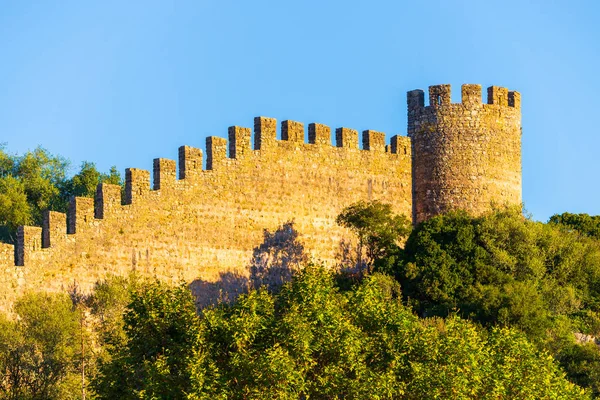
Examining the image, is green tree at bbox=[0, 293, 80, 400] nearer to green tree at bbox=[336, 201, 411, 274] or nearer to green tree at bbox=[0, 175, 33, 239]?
green tree at bbox=[0, 175, 33, 239]

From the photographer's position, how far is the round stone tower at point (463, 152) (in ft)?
169

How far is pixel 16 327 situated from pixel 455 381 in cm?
1186

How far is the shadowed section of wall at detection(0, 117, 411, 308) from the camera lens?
42250mm

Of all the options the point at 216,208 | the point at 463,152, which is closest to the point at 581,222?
the point at 463,152

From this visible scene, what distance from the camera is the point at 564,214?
57.1 meters

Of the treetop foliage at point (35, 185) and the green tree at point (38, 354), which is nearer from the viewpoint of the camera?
the green tree at point (38, 354)

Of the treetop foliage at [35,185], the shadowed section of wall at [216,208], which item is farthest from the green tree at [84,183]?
the shadowed section of wall at [216,208]

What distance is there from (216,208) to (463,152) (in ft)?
30.2

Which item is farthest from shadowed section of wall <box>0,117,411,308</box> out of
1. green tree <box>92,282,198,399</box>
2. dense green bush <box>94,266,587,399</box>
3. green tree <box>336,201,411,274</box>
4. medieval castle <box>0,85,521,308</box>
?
green tree <box>92,282,198,399</box>

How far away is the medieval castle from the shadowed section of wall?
30 mm

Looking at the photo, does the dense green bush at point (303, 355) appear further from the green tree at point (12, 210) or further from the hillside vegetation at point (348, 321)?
the green tree at point (12, 210)

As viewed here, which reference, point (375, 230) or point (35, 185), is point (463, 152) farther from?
point (35, 185)

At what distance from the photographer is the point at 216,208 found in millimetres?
46531

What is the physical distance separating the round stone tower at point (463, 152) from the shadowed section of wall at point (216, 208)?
0.60 m
